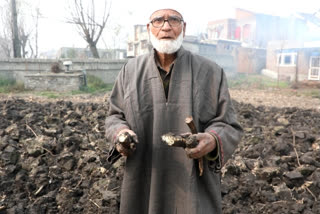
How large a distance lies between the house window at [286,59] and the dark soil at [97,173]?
19.2 metres

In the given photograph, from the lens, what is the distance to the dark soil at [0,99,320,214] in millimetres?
2736

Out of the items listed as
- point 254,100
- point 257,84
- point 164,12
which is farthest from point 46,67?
point 164,12

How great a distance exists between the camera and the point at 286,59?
74.3 ft

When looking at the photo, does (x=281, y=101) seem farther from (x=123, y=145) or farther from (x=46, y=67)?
(x=46, y=67)

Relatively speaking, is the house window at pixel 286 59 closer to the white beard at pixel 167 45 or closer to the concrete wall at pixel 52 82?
the concrete wall at pixel 52 82

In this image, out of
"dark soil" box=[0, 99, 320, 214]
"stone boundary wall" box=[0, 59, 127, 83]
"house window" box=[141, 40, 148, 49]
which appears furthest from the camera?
"house window" box=[141, 40, 148, 49]

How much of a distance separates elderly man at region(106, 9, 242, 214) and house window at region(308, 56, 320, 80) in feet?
68.9

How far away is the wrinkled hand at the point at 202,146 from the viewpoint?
4.71 feet

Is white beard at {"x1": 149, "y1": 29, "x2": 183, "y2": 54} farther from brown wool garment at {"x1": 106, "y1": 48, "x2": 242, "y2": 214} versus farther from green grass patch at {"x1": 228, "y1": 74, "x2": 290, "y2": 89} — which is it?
green grass patch at {"x1": 228, "y1": 74, "x2": 290, "y2": 89}

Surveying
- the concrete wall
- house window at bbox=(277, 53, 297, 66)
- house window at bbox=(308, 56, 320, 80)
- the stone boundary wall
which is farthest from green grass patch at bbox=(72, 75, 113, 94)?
house window at bbox=(277, 53, 297, 66)

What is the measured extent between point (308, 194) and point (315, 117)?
4.29 metres

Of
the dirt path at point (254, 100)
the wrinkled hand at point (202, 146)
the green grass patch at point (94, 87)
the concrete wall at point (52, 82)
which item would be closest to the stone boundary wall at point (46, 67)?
the concrete wall at point (52, 82)

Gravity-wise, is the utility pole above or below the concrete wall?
above

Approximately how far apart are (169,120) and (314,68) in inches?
840
